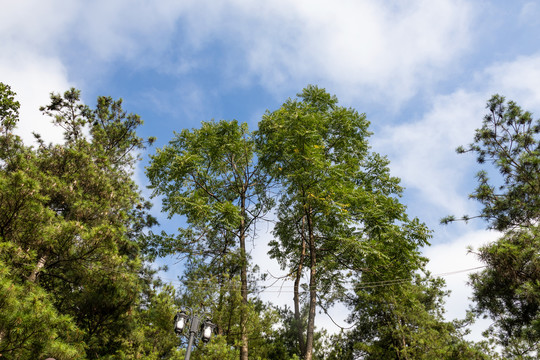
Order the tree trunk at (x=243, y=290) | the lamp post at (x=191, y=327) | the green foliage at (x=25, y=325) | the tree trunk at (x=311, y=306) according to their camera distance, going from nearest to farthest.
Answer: the green foliage at (x=25, y=325) → the lamp post at (x=191, y=327) → the tree trunk at (x=243, y=290) → the tree trunk at (x=311, y=306)

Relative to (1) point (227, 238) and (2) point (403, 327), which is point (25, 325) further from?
(2) point (403, 327)

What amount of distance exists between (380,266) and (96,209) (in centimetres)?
934

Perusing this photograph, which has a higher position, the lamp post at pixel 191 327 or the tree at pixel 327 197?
the tree at pixel 327 197

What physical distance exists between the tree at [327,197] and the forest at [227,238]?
60 millimetres

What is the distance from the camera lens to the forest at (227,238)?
7910 millimetres

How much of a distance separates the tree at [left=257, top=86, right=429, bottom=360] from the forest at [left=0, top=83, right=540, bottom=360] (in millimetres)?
60

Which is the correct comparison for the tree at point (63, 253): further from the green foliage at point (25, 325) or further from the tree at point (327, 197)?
the tree at point (327, 197)

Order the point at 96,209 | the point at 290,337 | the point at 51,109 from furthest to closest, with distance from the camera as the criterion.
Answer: the point at 290,337, the point at 51,109, the point at 96,209

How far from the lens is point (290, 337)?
1841cm

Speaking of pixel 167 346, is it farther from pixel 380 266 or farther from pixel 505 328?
pixel 505 328

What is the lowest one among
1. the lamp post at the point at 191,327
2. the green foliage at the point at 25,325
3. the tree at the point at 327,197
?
the green foliage at the point at 25,325

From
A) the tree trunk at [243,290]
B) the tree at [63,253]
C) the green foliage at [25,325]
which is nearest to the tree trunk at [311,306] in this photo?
the tree trunk at [243,290]

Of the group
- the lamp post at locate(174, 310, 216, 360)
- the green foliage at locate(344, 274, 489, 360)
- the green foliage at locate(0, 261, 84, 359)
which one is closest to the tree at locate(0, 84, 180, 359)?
the green foliage at locate(0, 261, 84, 359)

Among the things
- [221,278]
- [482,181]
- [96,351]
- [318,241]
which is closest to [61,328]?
[96,351]
